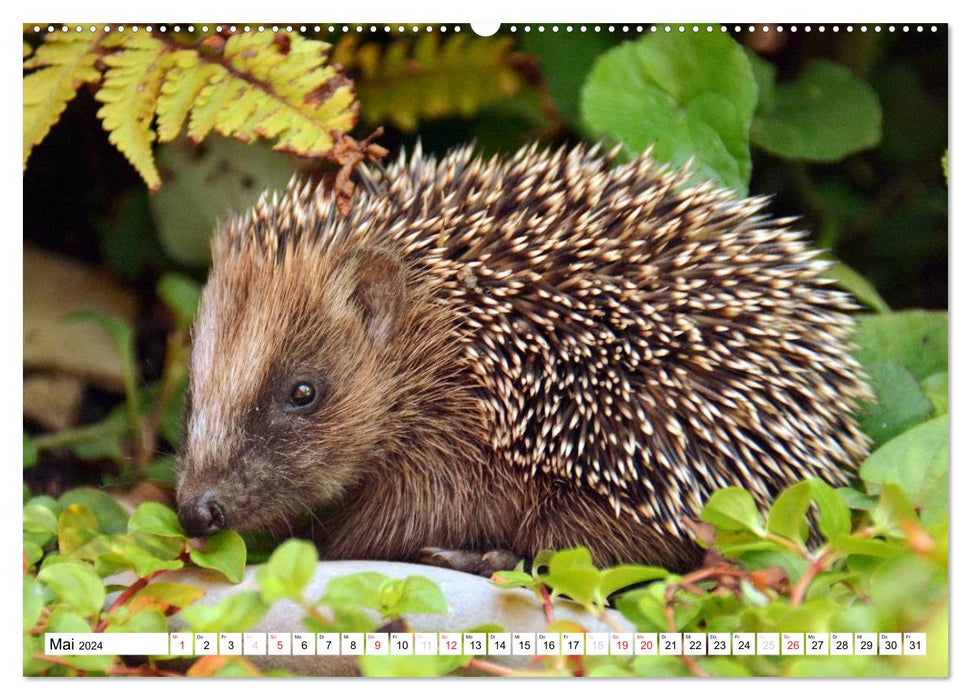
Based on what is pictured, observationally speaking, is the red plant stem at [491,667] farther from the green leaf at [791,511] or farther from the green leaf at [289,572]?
the green leaf at [791,511]

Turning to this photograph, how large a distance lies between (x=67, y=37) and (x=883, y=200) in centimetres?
251

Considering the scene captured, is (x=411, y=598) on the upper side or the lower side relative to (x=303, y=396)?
lower

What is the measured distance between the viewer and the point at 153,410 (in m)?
3.66

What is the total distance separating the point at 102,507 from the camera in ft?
10.00

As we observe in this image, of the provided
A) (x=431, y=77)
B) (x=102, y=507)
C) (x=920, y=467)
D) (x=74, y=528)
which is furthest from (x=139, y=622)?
(x=920, y=467)

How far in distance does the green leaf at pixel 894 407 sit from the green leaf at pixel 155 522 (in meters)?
1.86

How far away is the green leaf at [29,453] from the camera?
3090mm

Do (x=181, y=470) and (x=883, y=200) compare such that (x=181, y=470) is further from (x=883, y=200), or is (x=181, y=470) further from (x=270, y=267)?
(x=883, y=200)

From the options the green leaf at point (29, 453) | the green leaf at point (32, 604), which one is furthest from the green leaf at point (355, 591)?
the green leaf at point (29, 453)

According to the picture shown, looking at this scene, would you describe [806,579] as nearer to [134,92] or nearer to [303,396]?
[303,396]

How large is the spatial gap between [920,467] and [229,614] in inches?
66.1

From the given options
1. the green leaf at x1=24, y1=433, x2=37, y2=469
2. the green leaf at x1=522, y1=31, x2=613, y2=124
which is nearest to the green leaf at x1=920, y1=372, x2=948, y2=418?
the green leaf at x1=522, y1=31, x2=613, y2=124

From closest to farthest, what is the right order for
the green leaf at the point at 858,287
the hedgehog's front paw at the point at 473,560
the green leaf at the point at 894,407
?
the hedgehog's front paw at the point at 473,560, the green leaf at the point at 894,407, the green leaf at the point at 858,287

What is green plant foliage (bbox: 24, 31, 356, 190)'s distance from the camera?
2703 millimetres
